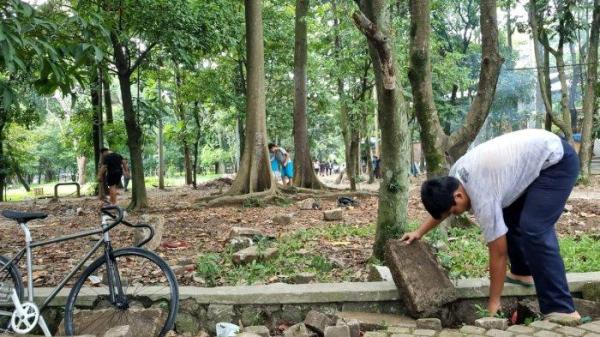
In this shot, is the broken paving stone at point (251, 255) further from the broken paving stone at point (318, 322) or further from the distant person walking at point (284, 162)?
the distant person walking at point (284, 162)

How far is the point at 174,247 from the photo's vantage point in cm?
680

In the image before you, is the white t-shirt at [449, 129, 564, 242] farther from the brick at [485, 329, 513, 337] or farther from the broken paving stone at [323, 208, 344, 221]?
the broken paving stone at [323, 208, 344, 221]

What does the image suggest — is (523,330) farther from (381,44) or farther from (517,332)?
(381,44)

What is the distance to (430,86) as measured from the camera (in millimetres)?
6508

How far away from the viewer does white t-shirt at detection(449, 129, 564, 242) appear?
3465mm

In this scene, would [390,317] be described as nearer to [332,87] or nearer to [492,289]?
[492,289]

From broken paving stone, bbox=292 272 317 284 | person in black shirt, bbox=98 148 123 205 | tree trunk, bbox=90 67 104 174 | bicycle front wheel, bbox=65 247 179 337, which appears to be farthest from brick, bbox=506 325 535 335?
tree trunk, bbox=90 67 104 174

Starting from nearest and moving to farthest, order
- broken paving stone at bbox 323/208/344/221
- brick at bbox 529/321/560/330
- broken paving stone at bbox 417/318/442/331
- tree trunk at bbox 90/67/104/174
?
brick at bbox 529/321/560/330
broken paving stone at bbox 417/318/442/331
broken paving stone at bbox 323/208/344/221
tree trunk at bbox 90/67/104/174

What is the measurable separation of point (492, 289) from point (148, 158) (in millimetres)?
50693

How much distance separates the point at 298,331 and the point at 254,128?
29.1 ft

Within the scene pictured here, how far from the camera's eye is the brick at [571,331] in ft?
10.8

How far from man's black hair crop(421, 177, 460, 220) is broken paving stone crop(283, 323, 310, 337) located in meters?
1.19

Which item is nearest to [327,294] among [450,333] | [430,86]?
[450,333]

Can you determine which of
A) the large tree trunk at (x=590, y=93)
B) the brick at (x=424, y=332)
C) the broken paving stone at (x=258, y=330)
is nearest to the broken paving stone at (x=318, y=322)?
the broken paving stone at (x=258, y=330)
